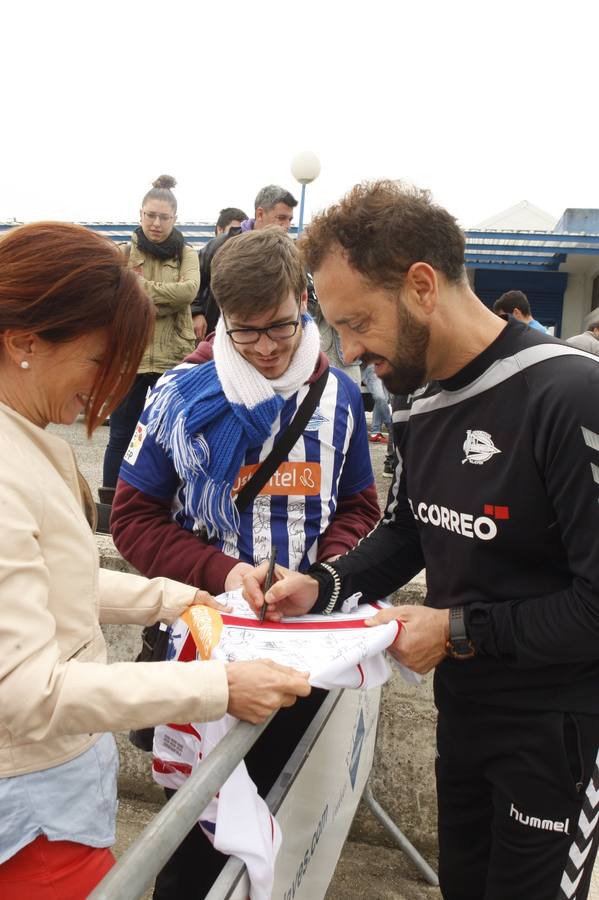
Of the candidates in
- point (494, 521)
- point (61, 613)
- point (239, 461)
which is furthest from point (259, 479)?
point (61, 613)

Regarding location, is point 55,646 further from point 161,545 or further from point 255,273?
point 255,273

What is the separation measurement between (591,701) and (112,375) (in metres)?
1.24

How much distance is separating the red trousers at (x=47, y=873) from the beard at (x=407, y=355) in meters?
1.16

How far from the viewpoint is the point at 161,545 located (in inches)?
83.6

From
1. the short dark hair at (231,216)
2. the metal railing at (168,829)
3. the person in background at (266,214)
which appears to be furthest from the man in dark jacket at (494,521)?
the short dark hair at (231,216)

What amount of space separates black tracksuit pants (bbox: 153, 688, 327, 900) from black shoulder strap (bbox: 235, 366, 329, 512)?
0.60 metres

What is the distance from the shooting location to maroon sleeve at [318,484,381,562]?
2.24 metres

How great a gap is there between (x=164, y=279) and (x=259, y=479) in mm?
3048

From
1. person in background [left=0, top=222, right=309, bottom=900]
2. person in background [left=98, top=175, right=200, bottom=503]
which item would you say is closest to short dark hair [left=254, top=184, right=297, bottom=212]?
person in background [left=98, top=175, right=200, bottom=503]

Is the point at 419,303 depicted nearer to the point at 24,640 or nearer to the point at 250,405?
the point at 250,405

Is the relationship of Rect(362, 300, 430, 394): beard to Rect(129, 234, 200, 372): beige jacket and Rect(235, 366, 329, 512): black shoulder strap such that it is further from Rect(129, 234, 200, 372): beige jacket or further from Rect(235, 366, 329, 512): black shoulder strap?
Rect(129, 234, 200, 372): beige jacket

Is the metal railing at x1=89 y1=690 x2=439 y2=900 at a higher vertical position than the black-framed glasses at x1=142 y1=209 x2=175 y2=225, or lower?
lower

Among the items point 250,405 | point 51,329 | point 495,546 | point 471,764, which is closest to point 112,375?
point 51,329

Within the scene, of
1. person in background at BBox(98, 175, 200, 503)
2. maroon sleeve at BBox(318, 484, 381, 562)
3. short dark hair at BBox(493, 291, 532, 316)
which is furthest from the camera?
short dark hair at BBox(493, 291, 532, 316)
